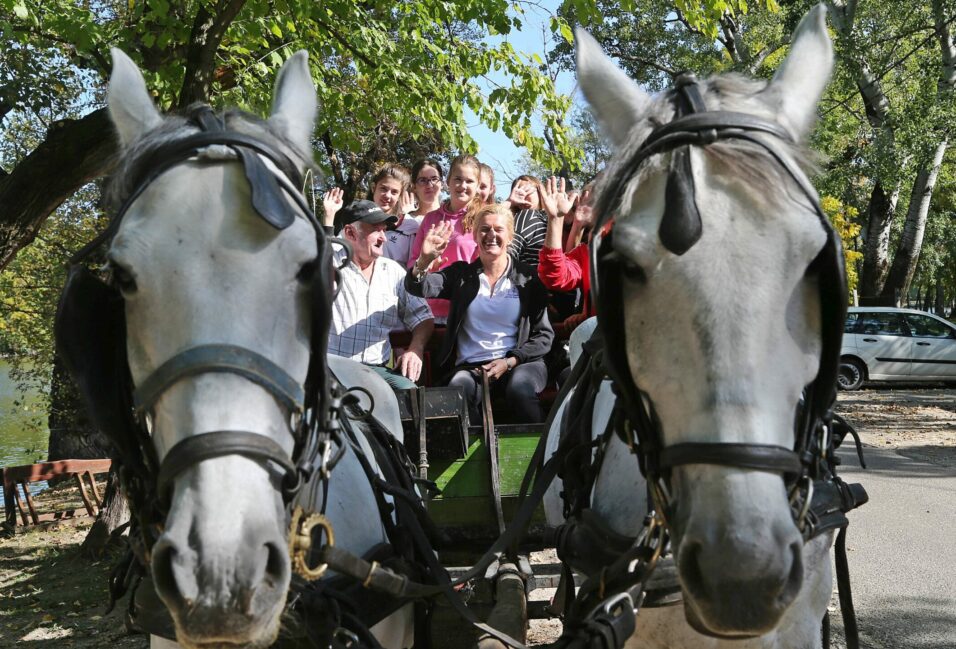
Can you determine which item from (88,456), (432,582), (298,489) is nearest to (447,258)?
(432,582)

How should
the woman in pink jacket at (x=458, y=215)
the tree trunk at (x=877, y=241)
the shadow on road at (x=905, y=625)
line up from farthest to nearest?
the tree trunk at (x=877, y=241), the woman in pink jacket at (x=458, y=215), the shadow on road at (x=905, y=625)

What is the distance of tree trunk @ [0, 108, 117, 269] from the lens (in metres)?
7.43

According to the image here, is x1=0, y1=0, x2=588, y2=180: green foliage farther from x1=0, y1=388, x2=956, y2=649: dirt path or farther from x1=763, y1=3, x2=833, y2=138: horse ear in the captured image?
x1=763, y1=3, x2=833, y2=138: horse ear

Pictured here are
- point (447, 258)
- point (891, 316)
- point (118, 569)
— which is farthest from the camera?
point (891, 316)

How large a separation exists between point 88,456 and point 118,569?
31.5ft

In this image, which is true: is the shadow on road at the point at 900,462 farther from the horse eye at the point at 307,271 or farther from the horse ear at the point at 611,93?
the horse eye at the point at 307,271

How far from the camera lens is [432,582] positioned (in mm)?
2941

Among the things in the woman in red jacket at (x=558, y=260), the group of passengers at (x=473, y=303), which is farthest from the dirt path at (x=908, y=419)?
the group of passengers at (x=473, y=303)

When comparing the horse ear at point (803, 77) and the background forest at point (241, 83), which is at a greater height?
the background forest at point (241, 83)

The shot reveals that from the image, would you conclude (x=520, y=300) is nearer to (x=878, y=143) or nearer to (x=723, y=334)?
(x=723, y=334)

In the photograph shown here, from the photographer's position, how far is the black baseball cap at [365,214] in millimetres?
Answer: 4348

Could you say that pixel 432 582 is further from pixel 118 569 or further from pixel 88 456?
pixel 88 456

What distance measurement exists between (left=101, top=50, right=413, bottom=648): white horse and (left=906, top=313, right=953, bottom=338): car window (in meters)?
18.1

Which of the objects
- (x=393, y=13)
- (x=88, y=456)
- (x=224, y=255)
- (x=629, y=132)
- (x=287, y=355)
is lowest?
(x=88, y=456)
